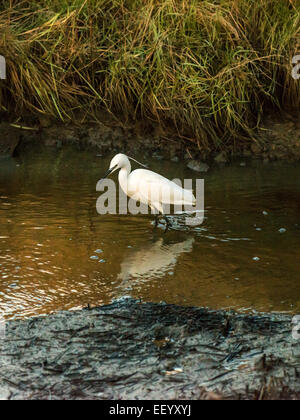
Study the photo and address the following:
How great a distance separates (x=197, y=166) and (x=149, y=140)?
29.9 inches

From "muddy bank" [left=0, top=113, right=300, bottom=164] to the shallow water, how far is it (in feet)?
1.38

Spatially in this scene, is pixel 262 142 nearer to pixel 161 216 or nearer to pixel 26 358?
pixel 161 216

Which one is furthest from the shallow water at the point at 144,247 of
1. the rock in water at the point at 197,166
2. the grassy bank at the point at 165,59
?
the grassy bank at the point at 165,59

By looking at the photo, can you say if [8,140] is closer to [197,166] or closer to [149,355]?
[197,166]

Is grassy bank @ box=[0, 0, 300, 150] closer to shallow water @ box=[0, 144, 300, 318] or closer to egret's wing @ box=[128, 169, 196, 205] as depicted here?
shallow water @ box=[0, 144, 300, 318]

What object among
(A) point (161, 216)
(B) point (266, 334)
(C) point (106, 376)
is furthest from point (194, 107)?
(C) point (106, 376)

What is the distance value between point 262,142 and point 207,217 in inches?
79.2

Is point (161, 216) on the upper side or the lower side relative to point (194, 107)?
lower

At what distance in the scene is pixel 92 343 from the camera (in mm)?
3064

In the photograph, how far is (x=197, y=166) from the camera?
22.0 ft

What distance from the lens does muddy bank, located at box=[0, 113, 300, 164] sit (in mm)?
7027

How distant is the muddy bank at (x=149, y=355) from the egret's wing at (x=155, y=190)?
1885 millimetres

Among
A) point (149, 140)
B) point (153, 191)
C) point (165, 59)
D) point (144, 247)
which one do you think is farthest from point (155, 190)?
point (149, 140)
